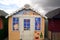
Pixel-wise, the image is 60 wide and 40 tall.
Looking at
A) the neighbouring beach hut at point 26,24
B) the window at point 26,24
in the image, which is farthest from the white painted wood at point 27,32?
the window at point 26,24

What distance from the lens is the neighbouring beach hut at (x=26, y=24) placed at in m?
14.6

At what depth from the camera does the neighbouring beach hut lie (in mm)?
14570

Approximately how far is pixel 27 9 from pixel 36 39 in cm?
313

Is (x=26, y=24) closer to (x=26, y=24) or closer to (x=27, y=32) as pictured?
(x=26, y=24)

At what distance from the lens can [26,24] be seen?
14.6 meters

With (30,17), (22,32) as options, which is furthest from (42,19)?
A: (22,32)

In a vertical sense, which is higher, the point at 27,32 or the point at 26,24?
A: the point at 26,24

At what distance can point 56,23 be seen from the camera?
1478 centimetres

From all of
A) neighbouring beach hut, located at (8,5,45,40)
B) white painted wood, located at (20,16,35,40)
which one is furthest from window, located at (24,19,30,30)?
white painted wood, located at (20,16,35,40)

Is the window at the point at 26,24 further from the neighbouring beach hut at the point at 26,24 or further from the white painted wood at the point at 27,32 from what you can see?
the white painted wood at the point at 27,32

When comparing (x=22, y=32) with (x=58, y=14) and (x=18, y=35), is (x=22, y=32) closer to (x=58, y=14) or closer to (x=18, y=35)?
(x=18, y=35)

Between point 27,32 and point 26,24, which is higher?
point 26,24

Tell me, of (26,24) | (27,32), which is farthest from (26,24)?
(27,32)

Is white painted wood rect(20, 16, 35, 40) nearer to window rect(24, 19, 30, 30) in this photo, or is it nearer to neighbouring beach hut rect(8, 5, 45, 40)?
neighbouring beach hut rect(8, 5, 45, 40)
